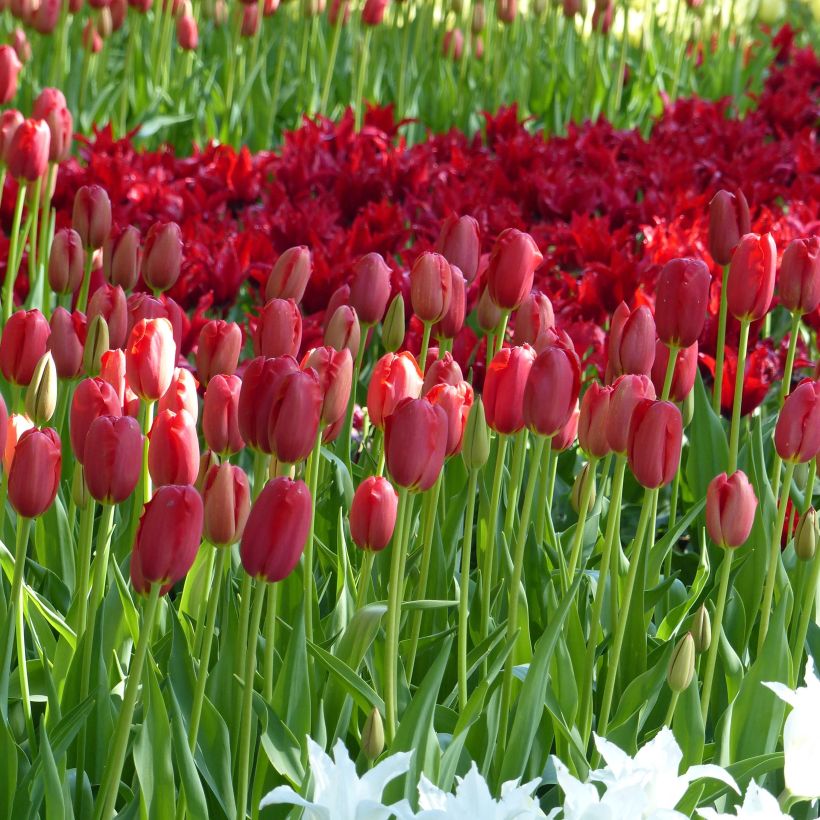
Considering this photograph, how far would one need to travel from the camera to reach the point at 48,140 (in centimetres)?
222

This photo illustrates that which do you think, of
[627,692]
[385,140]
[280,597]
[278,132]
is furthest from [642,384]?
[278,132]

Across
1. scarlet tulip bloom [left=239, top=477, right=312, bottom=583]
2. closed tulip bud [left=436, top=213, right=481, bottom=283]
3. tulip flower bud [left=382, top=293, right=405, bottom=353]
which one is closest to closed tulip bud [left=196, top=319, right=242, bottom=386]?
tulip flower bud [left=382, top=293, right=405, bottom=353]

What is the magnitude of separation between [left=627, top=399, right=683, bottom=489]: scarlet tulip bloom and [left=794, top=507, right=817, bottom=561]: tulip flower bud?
34 cm

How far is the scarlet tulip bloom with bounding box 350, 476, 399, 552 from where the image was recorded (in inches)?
51.2

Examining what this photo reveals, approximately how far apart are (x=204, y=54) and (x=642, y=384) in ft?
15.9

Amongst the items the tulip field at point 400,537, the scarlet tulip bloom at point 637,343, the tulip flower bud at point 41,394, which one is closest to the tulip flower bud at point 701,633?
the tulip field at point 400,537

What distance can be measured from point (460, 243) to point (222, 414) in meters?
0.60

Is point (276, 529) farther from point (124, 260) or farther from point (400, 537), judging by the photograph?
point (124, 260)

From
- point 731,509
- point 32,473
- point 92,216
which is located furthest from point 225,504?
point 92,216

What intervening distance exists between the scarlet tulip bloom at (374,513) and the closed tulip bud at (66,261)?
85 centimetres

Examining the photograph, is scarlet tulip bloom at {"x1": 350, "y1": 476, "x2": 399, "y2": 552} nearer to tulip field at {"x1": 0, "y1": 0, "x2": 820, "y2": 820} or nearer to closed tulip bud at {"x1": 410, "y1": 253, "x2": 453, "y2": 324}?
tulip field at {"x1": 0, "y1": 0, "x2": 820, "y2": 820}

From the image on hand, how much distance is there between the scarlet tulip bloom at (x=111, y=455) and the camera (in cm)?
116

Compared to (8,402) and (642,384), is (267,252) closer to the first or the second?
(8,402)

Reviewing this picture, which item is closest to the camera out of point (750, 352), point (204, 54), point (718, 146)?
point (750, 352)
